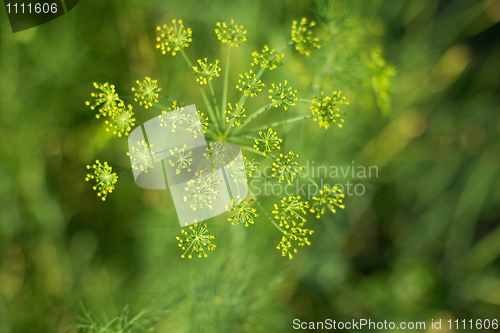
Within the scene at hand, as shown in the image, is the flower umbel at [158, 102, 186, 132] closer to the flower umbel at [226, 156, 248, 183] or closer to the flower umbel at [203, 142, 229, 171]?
the flower umbel at [203, 142, 229, 171]

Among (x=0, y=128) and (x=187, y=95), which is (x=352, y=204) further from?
(x=0, y=128)

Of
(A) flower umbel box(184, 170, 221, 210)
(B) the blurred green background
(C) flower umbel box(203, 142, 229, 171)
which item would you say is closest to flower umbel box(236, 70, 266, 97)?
(C) flower umbel box(203, 142, 229, 171)

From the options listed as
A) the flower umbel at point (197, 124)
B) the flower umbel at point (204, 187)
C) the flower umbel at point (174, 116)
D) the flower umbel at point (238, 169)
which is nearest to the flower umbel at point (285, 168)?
the flower umbel at point (238, 169)

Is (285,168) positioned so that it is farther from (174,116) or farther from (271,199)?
(271,199)

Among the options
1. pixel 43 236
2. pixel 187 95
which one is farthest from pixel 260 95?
pixel 43 236

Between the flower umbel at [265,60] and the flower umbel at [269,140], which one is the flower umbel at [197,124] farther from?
the flower umbel at [265,60]
